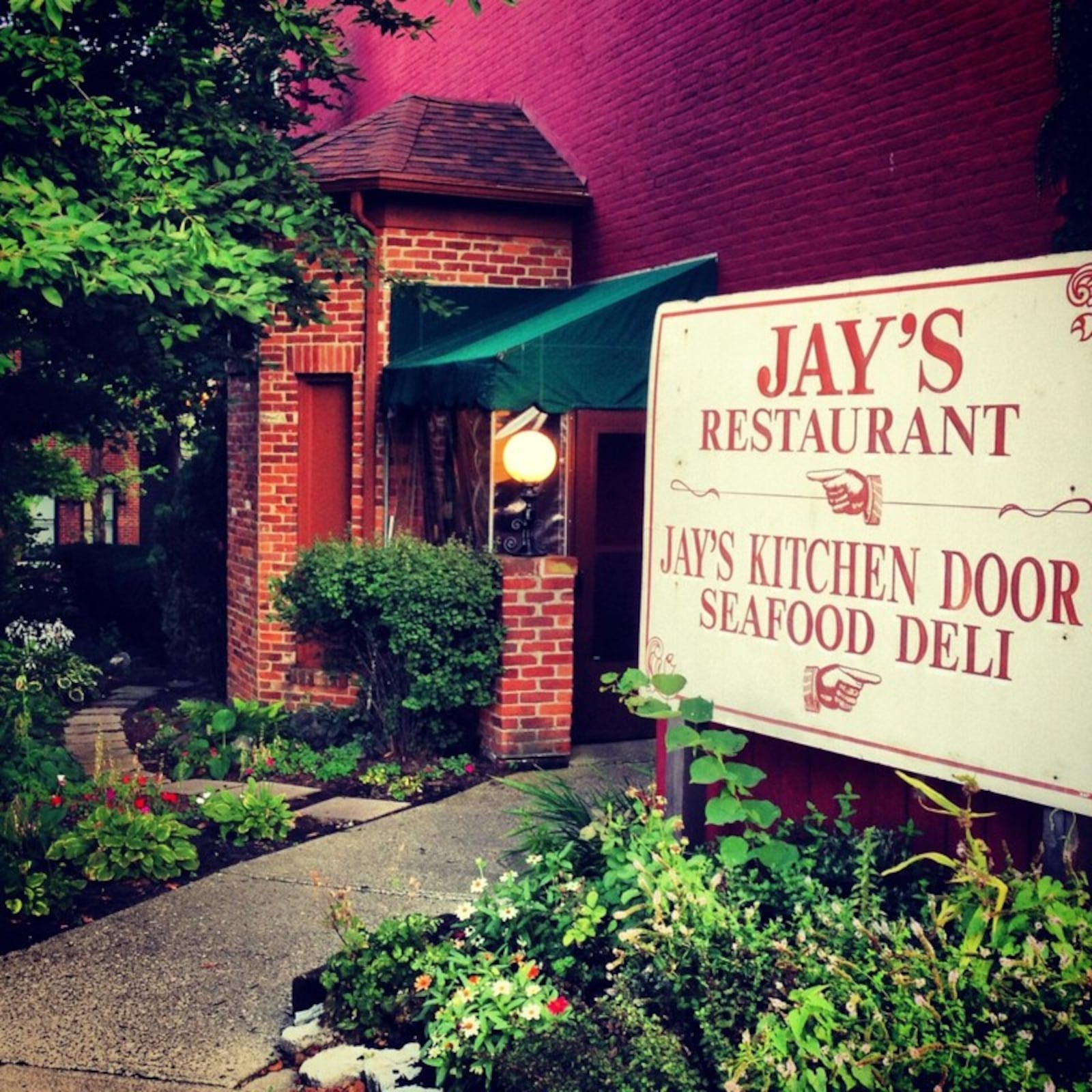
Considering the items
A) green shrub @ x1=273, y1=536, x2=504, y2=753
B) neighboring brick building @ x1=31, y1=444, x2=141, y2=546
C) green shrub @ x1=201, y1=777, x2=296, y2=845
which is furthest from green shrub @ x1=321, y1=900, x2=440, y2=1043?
neighboring brick building @ x1=31, y1=444, x2=141, y2=546

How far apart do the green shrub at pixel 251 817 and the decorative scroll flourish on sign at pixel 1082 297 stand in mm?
4803

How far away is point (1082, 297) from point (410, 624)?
540 centimetres

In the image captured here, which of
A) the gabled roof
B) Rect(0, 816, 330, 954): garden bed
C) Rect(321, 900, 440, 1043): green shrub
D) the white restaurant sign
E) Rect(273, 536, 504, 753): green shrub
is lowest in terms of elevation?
Rect(0, 816, 330, 954): garden bed

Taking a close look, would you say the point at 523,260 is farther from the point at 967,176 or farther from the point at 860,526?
the point at 860,526

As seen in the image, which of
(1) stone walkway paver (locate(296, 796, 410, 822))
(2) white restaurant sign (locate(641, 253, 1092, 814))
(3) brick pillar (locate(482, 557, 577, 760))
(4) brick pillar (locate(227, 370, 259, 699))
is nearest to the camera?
(2) white restaurant sign (locate(641, 253, 1092, 814))

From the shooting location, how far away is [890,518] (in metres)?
3.63

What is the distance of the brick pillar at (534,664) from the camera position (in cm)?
834

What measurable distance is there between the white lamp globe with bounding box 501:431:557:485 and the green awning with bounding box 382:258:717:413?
1.34 ft

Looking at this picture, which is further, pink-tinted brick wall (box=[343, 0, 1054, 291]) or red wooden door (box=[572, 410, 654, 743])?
red wooden door (box=[572, 410, 654, 743])

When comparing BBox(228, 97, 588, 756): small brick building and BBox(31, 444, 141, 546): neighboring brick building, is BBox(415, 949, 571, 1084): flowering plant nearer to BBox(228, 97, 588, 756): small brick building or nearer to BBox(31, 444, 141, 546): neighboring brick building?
BBox(228, 97, 588, 756): small brick building

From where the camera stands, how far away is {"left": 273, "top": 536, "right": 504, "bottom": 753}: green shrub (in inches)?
319

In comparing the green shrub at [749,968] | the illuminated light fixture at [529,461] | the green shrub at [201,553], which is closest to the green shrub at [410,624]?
the illuminated light fixture at [529,461]

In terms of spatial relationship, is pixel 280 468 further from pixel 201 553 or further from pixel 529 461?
pixel 529 461

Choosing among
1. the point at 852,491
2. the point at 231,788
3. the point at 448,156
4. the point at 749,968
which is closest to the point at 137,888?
the point at 231,788
